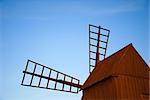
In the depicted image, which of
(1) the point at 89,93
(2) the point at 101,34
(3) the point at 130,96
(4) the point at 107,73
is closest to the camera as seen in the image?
(3) the point at 130,96

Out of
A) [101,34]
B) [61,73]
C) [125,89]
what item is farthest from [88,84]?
[101,34]

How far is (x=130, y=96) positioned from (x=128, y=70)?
1.62 metres

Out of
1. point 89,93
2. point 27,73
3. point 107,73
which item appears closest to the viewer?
point 107,73

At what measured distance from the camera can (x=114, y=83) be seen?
606 inches

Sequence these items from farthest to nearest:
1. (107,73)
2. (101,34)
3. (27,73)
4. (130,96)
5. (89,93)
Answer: (101,34) → (27,73) → (89,93) → (107,73) → (130,96)

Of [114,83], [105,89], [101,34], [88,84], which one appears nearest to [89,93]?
[88,84]

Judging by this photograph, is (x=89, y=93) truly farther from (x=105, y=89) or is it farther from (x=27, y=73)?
(x=27, y=73)

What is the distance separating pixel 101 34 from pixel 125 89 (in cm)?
875

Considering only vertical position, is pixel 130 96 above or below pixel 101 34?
below

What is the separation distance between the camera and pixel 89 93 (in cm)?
1906

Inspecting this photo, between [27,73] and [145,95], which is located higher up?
[27,73]

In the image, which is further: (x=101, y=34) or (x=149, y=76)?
(x=101, y=34)

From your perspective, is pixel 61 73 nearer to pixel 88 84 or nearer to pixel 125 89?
pixel 88 84

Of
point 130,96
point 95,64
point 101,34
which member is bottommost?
point 130,96
